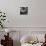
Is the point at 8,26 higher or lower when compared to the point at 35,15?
lower

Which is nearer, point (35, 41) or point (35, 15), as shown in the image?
point (35, 41)

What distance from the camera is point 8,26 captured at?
2.84 meters

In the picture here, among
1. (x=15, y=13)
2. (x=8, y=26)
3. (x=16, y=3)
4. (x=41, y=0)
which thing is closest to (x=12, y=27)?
(x=8, y=26)

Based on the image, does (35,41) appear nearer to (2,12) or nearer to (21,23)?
(21,23)

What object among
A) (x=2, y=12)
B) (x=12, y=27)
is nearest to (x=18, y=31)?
(x=12, y=27)

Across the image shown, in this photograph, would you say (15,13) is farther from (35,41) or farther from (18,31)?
(35,41)

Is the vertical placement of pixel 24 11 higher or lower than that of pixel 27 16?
higher

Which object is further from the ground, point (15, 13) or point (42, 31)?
point (15, 13)

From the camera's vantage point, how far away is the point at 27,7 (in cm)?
281

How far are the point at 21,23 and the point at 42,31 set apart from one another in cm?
47

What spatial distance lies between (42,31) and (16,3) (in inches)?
31.8

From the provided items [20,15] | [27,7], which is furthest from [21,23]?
[27,7]

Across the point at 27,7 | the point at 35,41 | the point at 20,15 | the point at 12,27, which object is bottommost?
the point at 35,41

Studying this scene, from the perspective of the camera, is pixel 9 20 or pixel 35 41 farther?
pixel 9 20
